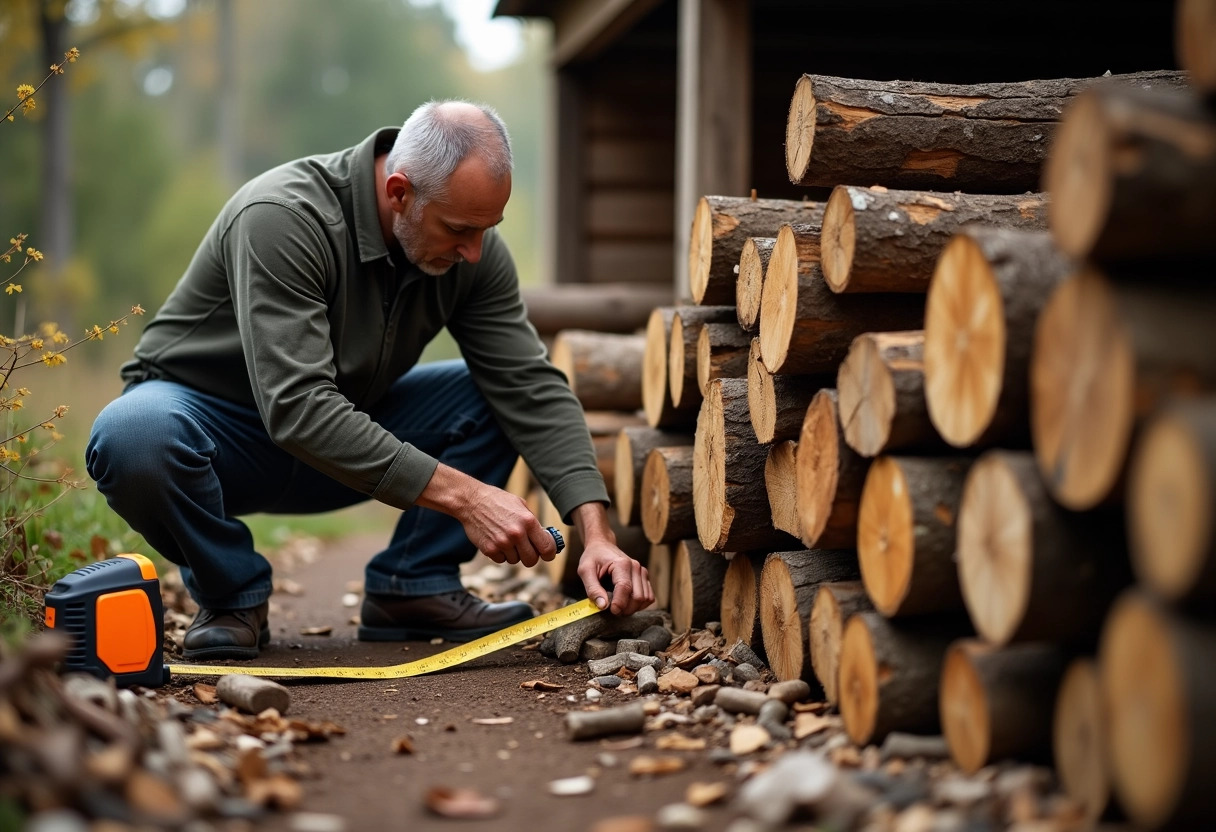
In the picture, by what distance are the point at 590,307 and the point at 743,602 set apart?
3.25 meters

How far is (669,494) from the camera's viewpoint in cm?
343

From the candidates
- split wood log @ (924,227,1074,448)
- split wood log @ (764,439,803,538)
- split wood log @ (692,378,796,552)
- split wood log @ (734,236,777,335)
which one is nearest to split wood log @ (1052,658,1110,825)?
split wood log @ (924,227,1074,448)

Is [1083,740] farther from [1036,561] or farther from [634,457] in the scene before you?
[634,457]

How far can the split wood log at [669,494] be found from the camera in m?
3.43

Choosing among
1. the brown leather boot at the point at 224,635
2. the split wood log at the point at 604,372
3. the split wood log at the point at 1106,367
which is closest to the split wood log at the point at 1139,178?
the split wood log at the point at 1106,367

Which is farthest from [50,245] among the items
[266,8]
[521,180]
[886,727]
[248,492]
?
[521,180]

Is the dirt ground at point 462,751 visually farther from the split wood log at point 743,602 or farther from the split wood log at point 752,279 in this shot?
the split wood log at point 752,279

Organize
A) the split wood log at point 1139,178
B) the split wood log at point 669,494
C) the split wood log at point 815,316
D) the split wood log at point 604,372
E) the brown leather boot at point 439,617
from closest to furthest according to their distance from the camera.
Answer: the split wood log at point 1139,178 → the split wood log at point 815,316 → the split wood log at point 669,494 → the brown leather boot at point 439,617 → the split wood log at point 604,372

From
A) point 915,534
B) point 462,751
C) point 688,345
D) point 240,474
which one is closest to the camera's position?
point 915,534

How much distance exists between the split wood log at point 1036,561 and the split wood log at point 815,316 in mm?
723

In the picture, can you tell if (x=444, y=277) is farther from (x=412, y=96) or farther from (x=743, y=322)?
(x=412, y=96)

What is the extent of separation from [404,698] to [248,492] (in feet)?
3.36

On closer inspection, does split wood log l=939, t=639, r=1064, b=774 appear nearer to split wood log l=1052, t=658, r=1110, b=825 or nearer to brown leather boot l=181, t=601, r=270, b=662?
split wood log l=1052, t=658, r=1110, b=825

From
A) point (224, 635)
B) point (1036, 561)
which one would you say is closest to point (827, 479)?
point (1036, 561)
